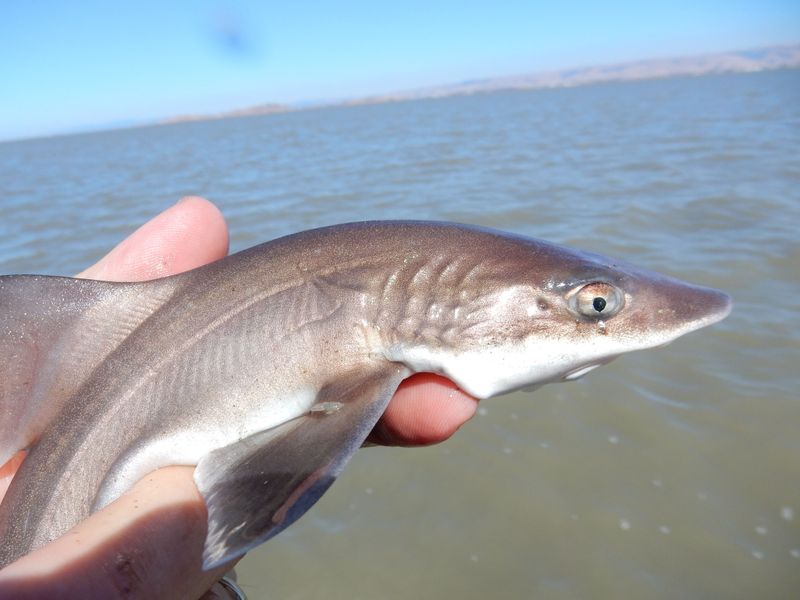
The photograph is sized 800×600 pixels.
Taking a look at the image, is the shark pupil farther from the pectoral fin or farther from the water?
Answer: the water

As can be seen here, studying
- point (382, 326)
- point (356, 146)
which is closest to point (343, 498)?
point (382, 326)

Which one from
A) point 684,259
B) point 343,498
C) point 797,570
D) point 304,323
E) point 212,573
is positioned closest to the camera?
point 212,573

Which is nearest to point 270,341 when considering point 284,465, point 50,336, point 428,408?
point 284,465

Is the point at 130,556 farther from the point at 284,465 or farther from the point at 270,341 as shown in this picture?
the point at 270,341

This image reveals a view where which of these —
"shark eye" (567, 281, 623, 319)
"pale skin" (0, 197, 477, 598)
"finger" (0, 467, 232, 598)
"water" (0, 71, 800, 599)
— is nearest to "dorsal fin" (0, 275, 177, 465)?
"pale skin" (0, 197, 477, 598)

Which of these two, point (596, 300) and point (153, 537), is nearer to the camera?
point (153, 537)

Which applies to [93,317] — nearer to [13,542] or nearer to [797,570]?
[13,542]

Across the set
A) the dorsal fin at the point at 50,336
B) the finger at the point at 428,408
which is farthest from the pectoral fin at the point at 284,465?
the dorsal fin at the point at 50,336
